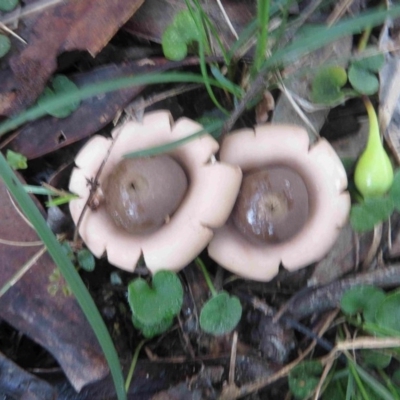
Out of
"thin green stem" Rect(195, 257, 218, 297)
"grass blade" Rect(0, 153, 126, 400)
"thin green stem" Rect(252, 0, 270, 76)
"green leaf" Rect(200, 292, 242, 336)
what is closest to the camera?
"grass blade" Rect(0, 153, 126, 400)

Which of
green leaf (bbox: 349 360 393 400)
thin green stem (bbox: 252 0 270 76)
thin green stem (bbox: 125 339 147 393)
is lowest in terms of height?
green leaf (bbox: 349 360 393 400)

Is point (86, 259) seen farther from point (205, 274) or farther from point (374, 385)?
point (374, 385)

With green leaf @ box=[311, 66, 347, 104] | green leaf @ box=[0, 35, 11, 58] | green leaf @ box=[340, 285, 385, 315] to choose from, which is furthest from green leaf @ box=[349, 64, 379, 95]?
green leaf @ box=[0, 35, 11, 58]

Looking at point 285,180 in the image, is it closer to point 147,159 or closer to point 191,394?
point 147,159

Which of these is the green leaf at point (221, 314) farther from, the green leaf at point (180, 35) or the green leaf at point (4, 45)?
the green leaf at point (4, 45)

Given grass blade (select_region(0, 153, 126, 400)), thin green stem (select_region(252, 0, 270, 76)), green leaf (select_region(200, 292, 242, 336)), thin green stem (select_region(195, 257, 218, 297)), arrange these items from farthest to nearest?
1. thin green stem (select_region(195, 257, 218, 297))
2. green leaf (select_region(200, 292, 242, 336))
3. thin green stem (select_region(252, 0, 270, 76))
4. grass blade (select_region(0, 153, 126, 400))

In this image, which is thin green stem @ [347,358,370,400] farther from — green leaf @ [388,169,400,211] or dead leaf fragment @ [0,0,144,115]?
dead leaf fragment @ [0,0,144,115]

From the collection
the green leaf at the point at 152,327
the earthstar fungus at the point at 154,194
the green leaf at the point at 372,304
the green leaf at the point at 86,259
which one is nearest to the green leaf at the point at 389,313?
the green leaf at the point at 372,304
